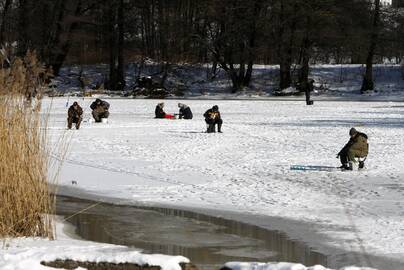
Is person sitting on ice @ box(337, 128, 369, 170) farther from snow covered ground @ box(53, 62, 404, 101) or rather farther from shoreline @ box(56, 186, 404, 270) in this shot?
snow covered ground @ box(53, 62, 404, 101)

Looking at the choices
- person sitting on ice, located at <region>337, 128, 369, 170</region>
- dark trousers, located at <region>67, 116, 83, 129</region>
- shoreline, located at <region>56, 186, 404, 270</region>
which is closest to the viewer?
shoreline, located at <region>56, 186, 404, 270</region>

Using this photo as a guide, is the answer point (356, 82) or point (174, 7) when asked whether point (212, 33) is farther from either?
point (356, 82)

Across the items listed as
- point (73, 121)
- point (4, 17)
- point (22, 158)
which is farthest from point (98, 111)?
point (4, 17)

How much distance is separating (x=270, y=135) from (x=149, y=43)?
4250 cm

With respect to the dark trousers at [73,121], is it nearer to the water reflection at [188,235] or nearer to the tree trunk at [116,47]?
the water reflection at [188,235]

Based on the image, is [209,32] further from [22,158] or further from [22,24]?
[22,158]

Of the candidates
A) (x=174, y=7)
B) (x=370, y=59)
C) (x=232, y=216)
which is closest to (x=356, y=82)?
(x=370, y=59)

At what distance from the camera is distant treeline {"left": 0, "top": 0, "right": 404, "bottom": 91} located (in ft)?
176

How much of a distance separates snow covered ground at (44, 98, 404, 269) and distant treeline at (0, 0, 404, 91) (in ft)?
84.2

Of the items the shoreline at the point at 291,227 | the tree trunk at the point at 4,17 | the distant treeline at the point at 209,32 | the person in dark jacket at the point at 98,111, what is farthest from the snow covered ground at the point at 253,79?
the shoreline at the point at 291,227

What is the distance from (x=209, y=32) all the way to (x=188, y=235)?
2054 inches

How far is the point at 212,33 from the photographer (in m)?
61.3

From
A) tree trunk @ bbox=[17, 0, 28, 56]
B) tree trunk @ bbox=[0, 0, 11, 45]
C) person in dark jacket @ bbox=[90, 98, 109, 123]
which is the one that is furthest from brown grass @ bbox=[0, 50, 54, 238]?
tree trunk @ bbox=[0, 0, 11, 45]

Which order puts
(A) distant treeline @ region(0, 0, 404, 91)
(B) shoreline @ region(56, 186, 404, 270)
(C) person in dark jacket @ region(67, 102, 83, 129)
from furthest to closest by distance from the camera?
(A) distant treeline @ region(0, 0, 404, 91), (C) person in dark jacket @ region(67, 102, 83, 129), (B) shoreline @ region(56, 186, 404, 270)
